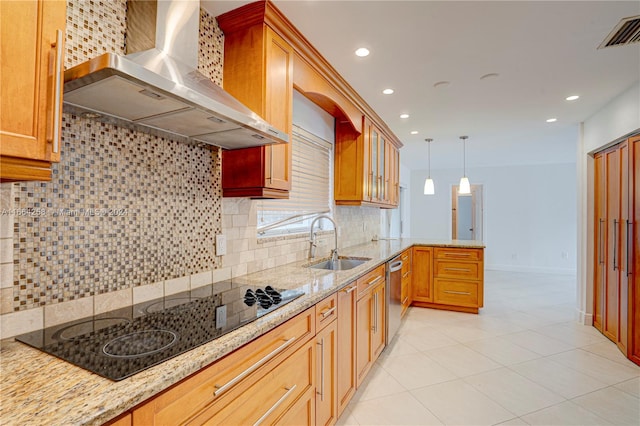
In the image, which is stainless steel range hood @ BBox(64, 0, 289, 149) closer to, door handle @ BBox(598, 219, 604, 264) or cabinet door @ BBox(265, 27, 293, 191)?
cabinet door @ BBox(265, 27, 293, 191)

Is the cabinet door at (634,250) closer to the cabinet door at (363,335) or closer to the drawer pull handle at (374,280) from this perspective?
the drawer pull handle at (374,280)

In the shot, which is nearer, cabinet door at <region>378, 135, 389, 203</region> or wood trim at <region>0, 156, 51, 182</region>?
wood trim at <region>0, 156, 51, 182</region>

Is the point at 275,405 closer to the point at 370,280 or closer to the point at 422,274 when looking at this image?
the point at 370,280

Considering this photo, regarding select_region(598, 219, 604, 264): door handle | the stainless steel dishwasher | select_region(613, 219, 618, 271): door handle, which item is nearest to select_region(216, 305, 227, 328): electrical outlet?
the stainless steel dishwasher

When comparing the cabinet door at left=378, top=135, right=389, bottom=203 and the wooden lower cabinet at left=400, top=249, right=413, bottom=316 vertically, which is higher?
the cabinet door at left=378, top=135, right=389, bottom=203

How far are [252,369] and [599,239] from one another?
162 inches

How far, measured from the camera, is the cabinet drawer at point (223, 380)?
0.81 meters

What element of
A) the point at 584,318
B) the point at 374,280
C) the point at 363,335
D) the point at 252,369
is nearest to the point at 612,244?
the point at 584,318

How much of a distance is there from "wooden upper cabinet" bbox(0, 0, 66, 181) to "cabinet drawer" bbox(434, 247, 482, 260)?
424 cm

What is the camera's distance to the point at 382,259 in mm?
2814

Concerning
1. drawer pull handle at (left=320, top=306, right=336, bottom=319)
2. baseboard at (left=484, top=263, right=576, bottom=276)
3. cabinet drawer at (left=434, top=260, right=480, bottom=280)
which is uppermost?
drawer pull handle at (left=320, top=306, right=336, bottom=319)

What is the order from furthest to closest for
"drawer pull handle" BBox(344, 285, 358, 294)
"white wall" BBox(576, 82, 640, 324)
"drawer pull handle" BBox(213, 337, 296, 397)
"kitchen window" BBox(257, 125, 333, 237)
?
"white wall" BBox(576, 82, 640, 324), "kitchen window" BBox(257, 125, 333, 237), "drawer pull handle" BBox(344, 285, 358, 294), "drawer pull handle" BBox(213, 337, 296, 397)

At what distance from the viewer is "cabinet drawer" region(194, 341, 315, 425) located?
1.00m

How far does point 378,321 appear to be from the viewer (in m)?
2.68
